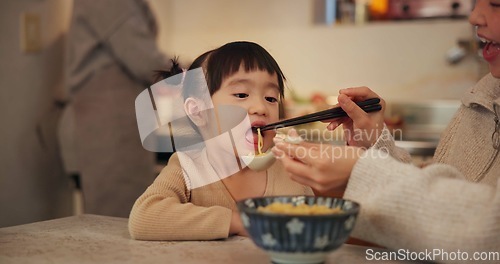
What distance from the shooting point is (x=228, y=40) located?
3211mm

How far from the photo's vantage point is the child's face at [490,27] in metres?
1.15

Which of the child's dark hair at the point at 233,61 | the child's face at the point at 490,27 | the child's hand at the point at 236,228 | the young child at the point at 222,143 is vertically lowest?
the child's hand at the point at 236,228

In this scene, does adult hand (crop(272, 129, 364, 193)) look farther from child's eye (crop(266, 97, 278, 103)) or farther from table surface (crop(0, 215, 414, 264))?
child's eye (crop(266, 97, 278, 103))

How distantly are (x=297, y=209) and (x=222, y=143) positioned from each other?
51 cm

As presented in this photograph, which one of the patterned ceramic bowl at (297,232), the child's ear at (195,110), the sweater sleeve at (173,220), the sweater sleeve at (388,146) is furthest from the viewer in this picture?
the child's ear at (195,110)

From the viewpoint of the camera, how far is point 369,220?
0.97m

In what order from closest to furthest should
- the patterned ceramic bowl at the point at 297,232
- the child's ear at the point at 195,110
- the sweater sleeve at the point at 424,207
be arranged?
1. the patterned ceramic bowl at the point at 297,232
2. the sweater sleeve at the point at 424,207
3. the child's ear at the point at 195,110

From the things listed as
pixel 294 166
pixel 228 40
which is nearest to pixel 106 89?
pixel 228 40

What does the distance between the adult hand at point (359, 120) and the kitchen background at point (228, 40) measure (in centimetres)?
83

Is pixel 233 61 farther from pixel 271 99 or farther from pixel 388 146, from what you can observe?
pixel 388 146

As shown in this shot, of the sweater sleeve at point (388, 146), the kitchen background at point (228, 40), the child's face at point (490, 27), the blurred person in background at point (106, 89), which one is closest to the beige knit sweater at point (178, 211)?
the sweater sleeve at point (388, 146)

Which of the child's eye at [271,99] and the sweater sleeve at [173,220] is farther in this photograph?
the child's eye at [271,99]

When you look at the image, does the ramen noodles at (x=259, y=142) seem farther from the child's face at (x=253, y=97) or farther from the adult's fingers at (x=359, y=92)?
the adult's fingers at (x=359, y=92)

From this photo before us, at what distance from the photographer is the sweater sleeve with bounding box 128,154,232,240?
44.2 inches
